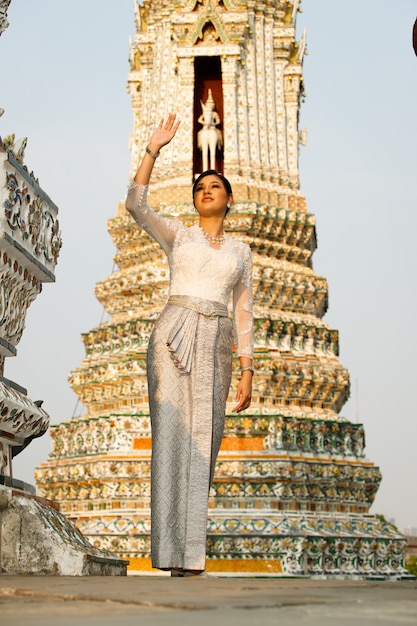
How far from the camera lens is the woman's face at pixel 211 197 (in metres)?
6.00

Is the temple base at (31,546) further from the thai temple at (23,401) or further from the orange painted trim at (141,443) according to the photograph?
the orange painted trim at (141,443)

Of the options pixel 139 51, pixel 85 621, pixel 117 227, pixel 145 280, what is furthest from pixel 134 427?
pixel 85 621

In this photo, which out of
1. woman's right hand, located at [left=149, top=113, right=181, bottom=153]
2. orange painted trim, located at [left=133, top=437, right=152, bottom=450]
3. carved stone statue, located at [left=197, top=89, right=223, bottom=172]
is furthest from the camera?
carved stone statue, located at [left=197, top=89, right=223, bottom=172]

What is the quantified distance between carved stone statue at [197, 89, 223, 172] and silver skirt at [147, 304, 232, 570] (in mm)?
11614

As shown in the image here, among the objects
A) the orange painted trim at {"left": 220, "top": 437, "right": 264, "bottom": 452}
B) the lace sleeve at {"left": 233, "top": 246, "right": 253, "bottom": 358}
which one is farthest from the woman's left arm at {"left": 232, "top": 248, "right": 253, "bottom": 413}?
the orange painted trim at {"left": 220, "top": 437, "right": 264, "bottom": 452}

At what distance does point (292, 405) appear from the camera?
15.7 metres

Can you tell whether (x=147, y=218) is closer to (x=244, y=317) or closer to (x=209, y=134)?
(x=244, y=317)

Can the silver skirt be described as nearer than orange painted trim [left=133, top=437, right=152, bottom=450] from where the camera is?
Yes

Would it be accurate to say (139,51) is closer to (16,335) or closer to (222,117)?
(222,117)

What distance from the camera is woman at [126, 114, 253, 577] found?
5449 mm

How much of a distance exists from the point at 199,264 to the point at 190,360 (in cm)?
50

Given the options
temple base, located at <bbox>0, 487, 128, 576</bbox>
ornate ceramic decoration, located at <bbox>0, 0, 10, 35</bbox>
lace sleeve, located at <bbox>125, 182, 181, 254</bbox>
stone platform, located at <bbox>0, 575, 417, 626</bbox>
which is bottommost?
stone platform, located at <bbox>0, 575, 417, 626</bbox>

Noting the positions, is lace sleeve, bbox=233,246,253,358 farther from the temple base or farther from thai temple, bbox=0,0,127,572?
the temple base

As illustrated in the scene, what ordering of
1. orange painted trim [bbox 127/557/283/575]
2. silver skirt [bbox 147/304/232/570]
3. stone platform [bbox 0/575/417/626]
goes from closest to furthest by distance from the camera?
stone platform [bbox 0/575/417/626] → silver skirt [bbox 147/304/232/570] → orange painted trim [bbox 127/557/283/575]
